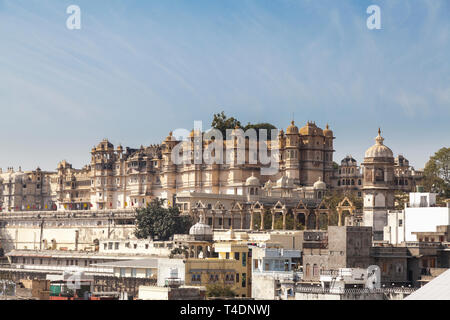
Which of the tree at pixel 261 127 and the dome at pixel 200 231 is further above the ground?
the tree at pixel 261 127

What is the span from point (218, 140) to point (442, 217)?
150 ft

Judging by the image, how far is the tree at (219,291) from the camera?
53.6 metres

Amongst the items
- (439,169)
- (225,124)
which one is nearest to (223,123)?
(225,124)

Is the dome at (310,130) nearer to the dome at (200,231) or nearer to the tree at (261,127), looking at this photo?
the tree at (261,127)

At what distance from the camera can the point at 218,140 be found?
10856 cm

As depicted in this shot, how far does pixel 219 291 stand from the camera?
5466 centimetres

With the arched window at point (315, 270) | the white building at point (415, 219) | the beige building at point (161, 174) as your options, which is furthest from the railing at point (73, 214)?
the arched window at point (315, 270)

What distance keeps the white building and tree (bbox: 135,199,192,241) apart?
26.5m

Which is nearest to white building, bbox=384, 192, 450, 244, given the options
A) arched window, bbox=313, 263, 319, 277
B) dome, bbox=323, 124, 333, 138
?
arched window, bbox=313, 263, 319, 277

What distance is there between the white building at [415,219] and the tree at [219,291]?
18.3 meters

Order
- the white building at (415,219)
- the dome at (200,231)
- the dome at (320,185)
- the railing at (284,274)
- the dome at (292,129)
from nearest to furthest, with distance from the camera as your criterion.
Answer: the railing at (284,274)
the white building at (415,219)
the dome at (200,231)
the dome at (320,185)
the dome at (292,129)

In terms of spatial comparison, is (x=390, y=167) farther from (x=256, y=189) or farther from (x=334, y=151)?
(x=334, y=151)
